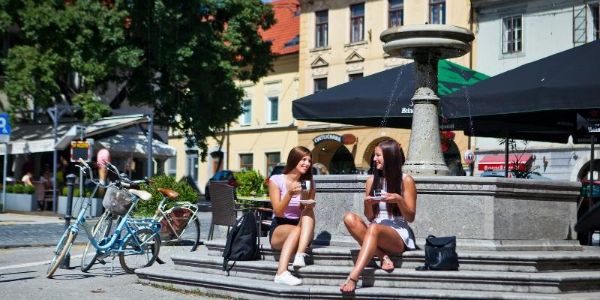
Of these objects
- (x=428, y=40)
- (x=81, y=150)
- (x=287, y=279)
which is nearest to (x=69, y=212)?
(x=287, y=279)

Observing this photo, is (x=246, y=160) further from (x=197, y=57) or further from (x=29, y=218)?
(x=29, y=218)

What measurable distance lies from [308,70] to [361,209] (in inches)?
1339

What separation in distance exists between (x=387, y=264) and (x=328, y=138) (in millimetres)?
32745

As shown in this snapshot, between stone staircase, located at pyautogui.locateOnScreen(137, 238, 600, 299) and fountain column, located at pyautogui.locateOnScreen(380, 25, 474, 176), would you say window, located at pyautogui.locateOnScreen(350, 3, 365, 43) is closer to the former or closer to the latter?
fountain column, located at pyautogui.locateOnScreen(380, 25, 474, 176)

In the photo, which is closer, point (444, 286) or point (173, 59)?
point (444, 286)

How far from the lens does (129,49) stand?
31078mm

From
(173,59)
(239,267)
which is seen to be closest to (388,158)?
(239,267)

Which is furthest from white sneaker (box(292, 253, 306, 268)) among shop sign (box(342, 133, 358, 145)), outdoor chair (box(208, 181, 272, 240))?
shop sign (box(342, 133, 358, 145))

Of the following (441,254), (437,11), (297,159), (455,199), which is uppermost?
(437,11)

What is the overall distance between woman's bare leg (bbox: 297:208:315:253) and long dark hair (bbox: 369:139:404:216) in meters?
0.69

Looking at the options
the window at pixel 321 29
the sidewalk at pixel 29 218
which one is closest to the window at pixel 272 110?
the window at pixel 321 29

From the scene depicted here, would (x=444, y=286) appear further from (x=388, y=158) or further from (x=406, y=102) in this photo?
(x=406, y=102)

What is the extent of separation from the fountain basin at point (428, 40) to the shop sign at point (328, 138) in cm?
2998

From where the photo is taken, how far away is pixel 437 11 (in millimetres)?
37750
